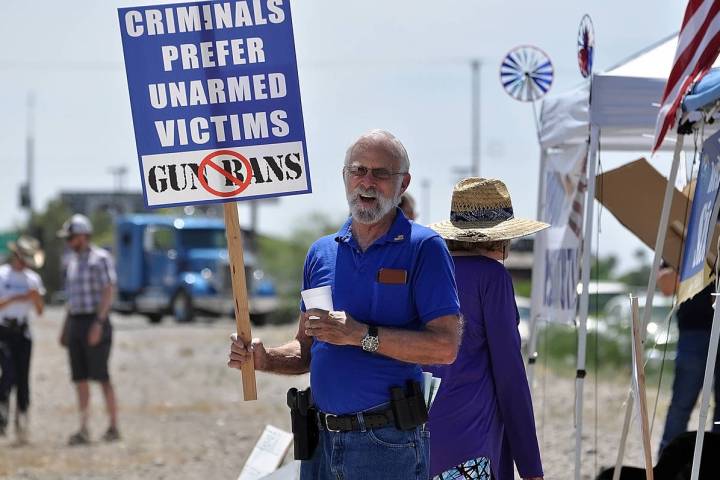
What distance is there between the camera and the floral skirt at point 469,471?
14.3 ft

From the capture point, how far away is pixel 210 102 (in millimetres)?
4207

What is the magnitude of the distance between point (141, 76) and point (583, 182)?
3.45 meters

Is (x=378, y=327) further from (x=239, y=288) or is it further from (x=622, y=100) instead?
(x=622, y=100)

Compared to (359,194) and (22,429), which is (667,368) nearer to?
(22,429)

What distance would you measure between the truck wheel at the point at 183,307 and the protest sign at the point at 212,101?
33.2 meters

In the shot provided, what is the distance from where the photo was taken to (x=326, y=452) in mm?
4012

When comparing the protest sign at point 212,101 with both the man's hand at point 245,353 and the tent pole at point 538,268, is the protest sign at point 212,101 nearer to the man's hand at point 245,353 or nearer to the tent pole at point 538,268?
the man's hand at point 245,353

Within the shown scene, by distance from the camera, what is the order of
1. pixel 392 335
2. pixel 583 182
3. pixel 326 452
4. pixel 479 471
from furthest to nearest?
pixel 583 182
pixel 479 471
pixel 326 452
pixel 392 335

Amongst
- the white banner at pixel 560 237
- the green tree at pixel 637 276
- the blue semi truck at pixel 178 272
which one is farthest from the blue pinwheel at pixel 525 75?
the green tree at pixel 637 276

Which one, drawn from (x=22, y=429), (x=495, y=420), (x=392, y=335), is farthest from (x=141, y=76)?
(x=22, y=429)

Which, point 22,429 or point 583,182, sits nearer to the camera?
point 583,182

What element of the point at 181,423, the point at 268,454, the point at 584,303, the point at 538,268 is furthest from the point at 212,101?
the point at 181,423

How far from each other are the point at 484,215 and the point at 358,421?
128cm

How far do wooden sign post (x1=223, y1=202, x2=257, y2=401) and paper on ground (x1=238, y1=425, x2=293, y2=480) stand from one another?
1.70m
